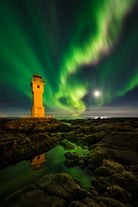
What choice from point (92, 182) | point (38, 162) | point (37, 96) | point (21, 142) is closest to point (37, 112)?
point (37, 96)

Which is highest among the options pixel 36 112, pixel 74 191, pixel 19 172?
pixel 36 112

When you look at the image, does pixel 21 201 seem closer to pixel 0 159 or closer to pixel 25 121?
pixel 0 159

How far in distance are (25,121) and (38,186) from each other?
2106 cm

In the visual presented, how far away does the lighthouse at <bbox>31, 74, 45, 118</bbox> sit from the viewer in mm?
36547

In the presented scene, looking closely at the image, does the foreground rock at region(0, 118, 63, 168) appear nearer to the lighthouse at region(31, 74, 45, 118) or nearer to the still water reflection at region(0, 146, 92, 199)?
the still water reflection at region(0, 146, 92, 199)

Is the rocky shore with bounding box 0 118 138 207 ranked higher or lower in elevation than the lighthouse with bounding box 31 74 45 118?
lower

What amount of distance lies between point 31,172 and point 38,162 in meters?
2.91

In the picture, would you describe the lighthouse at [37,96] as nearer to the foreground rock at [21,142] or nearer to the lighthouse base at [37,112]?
the lighthouse base at [37,112]

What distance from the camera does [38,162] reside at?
1563 centimetres

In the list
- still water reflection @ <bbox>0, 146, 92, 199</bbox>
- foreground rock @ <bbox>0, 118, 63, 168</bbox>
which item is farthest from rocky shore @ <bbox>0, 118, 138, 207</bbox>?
still water reflection @ <bbox>0, 146, 92, 199</bbox>

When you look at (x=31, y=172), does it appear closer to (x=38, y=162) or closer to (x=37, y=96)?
(x=38, y=162)

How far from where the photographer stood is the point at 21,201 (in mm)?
6816

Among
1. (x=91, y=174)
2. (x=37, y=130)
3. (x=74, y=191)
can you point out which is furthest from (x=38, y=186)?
(x=37, y=130)

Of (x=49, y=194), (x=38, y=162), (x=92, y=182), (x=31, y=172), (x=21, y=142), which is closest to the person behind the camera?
(x=49, y=194)
